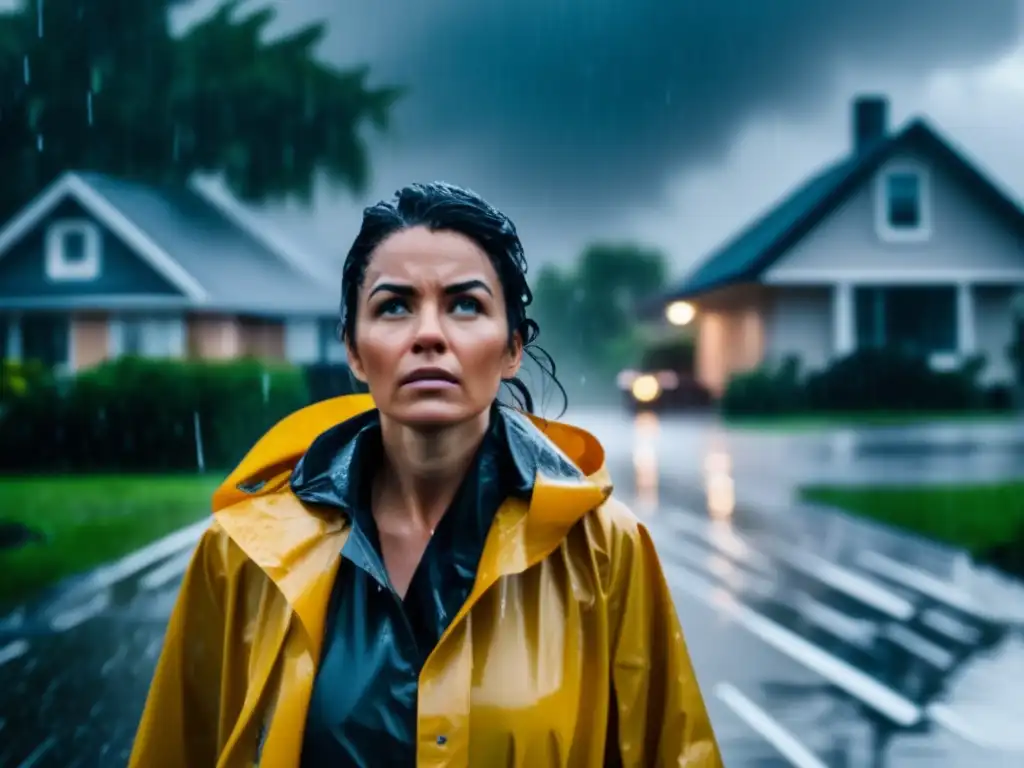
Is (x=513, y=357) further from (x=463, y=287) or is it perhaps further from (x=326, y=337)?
(x=326, y=337)

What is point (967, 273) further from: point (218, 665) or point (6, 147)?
point (218, 665)

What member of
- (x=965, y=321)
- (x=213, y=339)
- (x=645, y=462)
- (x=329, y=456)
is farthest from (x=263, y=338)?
(x=329, y=456)

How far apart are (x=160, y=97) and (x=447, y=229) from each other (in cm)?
1019

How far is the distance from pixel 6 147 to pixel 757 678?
26.3ft

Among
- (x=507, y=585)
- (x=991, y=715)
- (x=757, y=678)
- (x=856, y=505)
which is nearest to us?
(x=507, y=585)

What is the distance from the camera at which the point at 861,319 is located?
974cm

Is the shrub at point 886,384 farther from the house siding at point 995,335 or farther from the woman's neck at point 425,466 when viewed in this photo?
the woman's neck at point 425,466

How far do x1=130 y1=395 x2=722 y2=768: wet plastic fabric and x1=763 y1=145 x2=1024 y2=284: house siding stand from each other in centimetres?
909

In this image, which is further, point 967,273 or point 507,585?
point 967,273

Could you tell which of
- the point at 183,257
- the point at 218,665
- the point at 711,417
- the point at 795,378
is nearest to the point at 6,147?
the point at 183,257

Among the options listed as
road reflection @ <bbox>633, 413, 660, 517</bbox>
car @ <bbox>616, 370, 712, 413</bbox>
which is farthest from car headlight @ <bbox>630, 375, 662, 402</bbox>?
road reflection @ <bbox>633, 413, 660, 517</bbox>

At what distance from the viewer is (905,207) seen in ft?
35.2

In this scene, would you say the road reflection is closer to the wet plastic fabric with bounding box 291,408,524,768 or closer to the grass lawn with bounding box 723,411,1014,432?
the grass lawn with bounding box 723,411,1014,432

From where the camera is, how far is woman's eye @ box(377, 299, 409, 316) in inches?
54.4
